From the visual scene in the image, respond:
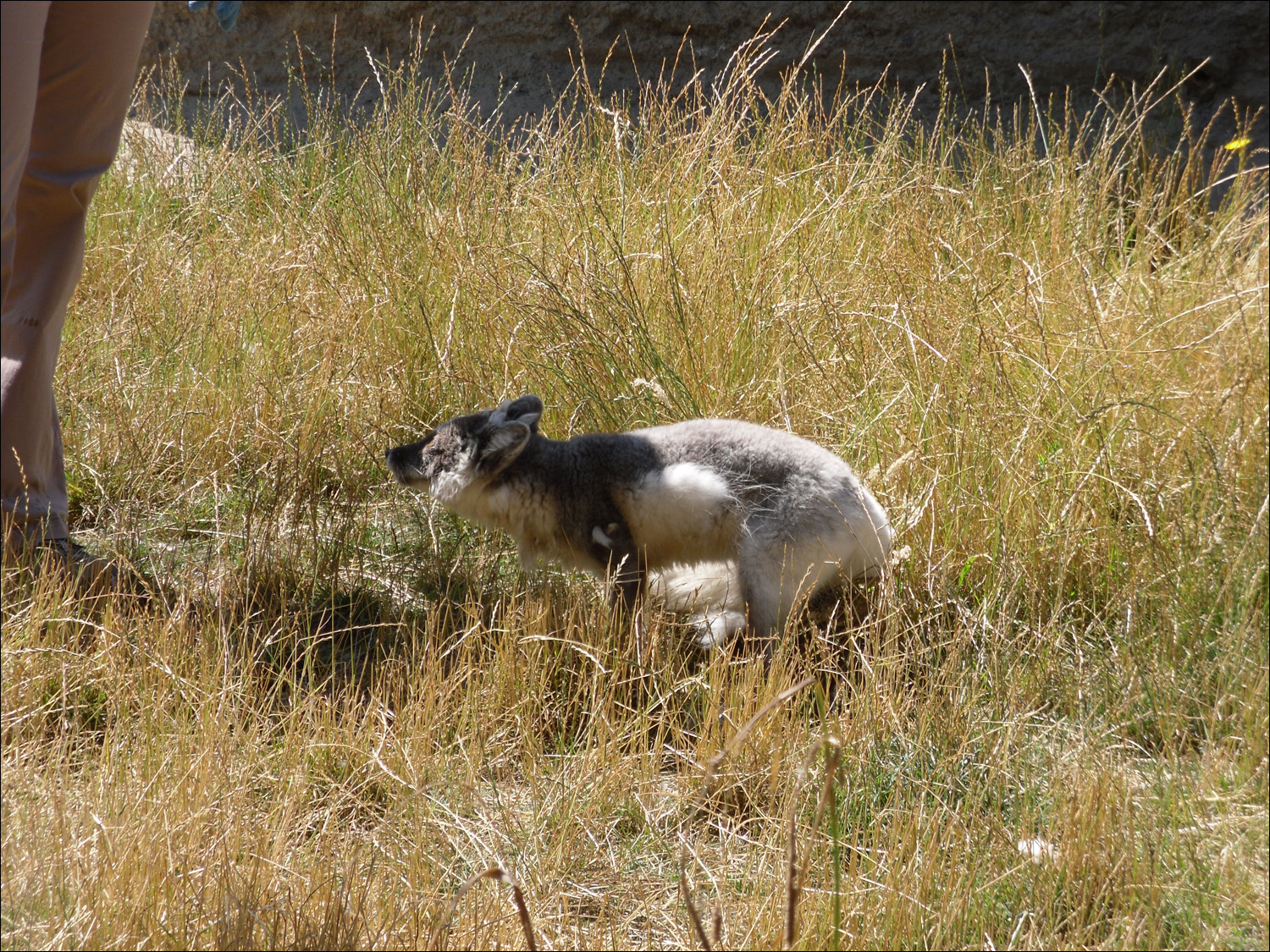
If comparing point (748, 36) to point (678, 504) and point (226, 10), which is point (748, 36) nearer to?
point (226, 10)

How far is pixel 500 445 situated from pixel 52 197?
4.67 ft

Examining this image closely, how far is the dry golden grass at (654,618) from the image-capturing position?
89.0 inches

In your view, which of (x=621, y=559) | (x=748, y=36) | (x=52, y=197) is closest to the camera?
(x=52, y=197)

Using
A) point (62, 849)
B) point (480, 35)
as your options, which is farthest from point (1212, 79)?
point (62, 849)

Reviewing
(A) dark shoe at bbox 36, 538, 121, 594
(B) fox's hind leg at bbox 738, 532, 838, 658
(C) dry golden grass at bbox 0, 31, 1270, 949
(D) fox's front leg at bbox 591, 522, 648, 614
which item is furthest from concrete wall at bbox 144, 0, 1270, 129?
(B) fox's hind leg at bbox 738, 532, 838, 658

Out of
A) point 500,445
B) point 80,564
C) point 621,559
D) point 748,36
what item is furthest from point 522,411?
point 748,36

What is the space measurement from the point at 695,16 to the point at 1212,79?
370cm

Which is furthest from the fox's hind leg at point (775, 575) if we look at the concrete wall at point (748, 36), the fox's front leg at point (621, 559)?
the concrete wall at point (748, 36)

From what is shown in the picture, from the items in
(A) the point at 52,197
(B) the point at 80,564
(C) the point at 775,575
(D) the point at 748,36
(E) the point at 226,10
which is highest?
(E) the point at 226,10

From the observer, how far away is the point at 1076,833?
2.30 meters

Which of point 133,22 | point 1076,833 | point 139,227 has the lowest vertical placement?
point 139,227

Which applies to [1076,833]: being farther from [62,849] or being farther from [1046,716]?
[62,849]

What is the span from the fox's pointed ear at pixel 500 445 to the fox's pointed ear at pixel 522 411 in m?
0.03

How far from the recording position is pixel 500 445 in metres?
3.52
